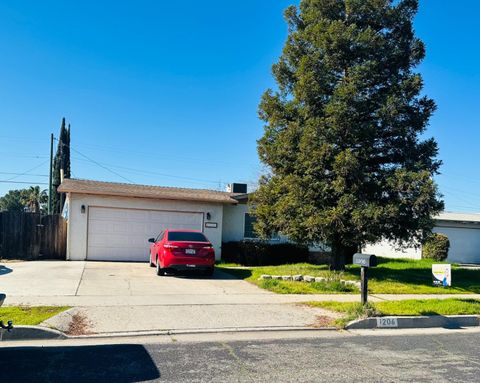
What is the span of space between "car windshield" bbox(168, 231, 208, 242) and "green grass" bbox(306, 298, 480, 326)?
524 centimetres

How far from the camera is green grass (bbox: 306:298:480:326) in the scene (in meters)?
8.84

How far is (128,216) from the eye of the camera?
748 inches

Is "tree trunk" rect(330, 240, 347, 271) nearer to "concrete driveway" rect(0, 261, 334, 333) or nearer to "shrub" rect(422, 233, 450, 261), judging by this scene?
"concrete driveway" rect(0, 261, 334, 333)

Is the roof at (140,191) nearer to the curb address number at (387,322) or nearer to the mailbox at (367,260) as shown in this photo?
the mailbox at (367,260)

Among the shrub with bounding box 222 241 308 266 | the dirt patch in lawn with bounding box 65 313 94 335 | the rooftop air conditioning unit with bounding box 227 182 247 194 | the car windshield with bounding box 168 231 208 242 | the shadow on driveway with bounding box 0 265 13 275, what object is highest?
the rooftop air conditioning unit with bounding box 227 182 247 194

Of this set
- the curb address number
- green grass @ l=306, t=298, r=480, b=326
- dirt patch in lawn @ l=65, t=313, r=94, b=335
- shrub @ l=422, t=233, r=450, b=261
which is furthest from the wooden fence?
shrub @ l=422, t=233, r=450, b=261

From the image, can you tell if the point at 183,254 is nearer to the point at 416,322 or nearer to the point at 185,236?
the point at 185,236

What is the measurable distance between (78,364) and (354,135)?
426 inches

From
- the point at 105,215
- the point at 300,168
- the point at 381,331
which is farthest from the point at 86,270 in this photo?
the point at 381,331

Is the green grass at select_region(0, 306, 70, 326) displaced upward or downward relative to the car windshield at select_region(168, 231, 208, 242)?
downward

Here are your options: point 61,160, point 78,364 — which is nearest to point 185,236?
point 78,364

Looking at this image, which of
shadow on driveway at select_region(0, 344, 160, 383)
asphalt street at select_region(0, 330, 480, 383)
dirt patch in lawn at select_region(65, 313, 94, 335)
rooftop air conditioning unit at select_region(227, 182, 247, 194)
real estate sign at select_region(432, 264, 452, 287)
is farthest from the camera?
rooftop air conditioning unit at select_region(227, 182, 247, 194)

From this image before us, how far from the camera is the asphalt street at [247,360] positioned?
17.7ft

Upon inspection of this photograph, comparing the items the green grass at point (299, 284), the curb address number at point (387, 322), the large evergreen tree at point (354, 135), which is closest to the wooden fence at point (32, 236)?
the green grass at point (299, 284)
